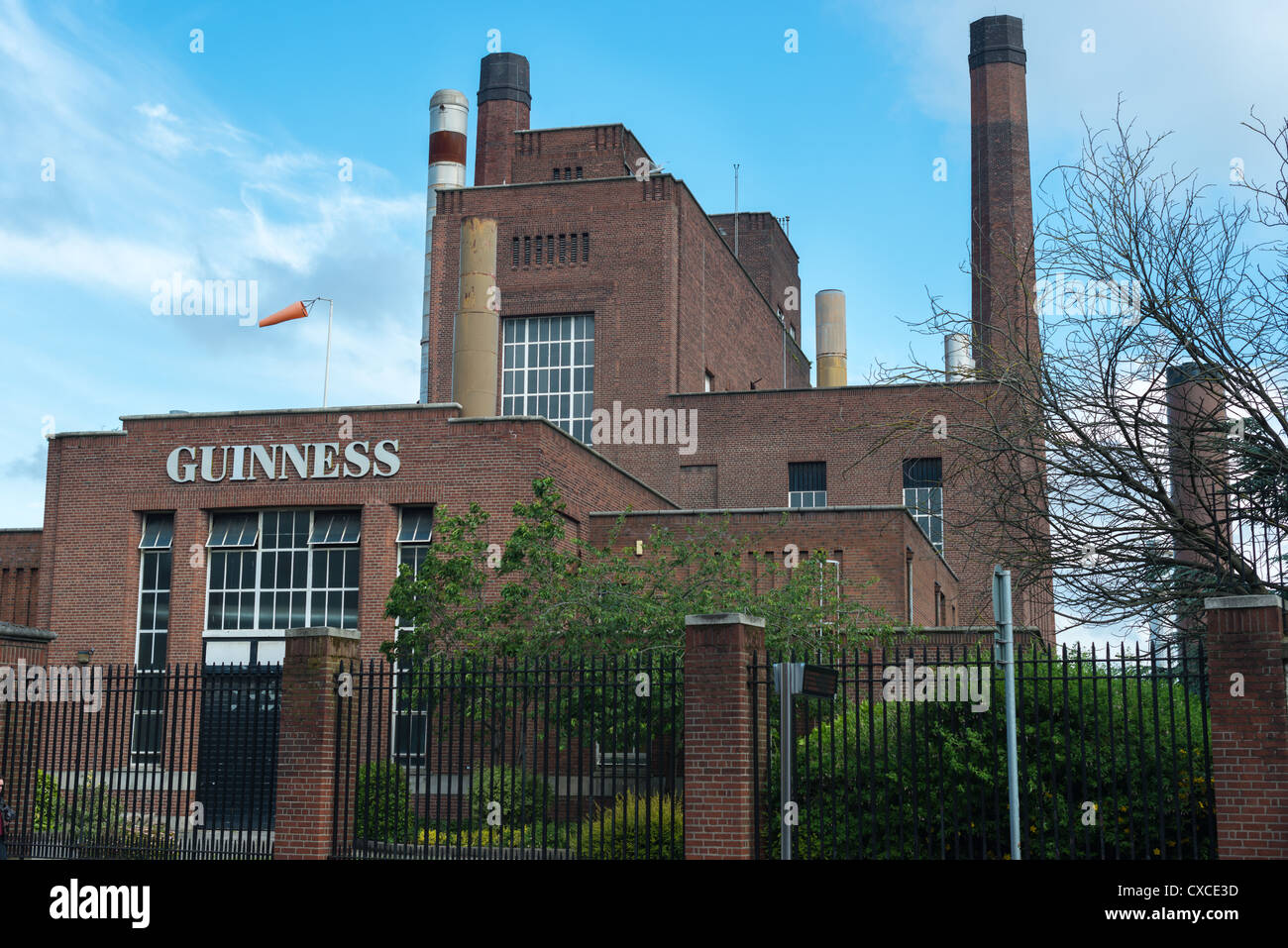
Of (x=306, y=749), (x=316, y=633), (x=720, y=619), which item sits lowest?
(x=306, y=749)

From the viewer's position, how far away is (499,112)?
157 ft

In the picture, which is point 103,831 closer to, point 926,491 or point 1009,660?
point 1009,660

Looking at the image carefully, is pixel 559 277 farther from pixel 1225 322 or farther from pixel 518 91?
pixel 1225 322

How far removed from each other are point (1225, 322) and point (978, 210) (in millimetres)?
32477

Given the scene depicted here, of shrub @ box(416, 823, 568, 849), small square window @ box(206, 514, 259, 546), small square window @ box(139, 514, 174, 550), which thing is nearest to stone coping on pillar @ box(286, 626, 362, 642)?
shrub @ box(416, 823, 568, 849)

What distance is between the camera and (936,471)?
38.3 m

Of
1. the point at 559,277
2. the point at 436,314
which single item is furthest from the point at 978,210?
the point at 436,314

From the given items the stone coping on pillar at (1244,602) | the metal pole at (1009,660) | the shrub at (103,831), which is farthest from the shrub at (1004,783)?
the shrub at (103,831)

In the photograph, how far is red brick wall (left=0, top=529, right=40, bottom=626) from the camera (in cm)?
2931

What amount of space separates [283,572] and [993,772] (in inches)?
649

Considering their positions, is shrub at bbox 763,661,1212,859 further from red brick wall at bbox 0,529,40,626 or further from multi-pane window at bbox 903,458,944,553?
multi-pane window at bbox 903,458,944,553

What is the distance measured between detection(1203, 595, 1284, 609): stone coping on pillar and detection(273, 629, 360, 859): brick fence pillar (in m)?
9.08

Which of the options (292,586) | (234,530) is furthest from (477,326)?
(292,586)

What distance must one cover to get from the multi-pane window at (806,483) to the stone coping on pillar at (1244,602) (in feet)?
85.7
